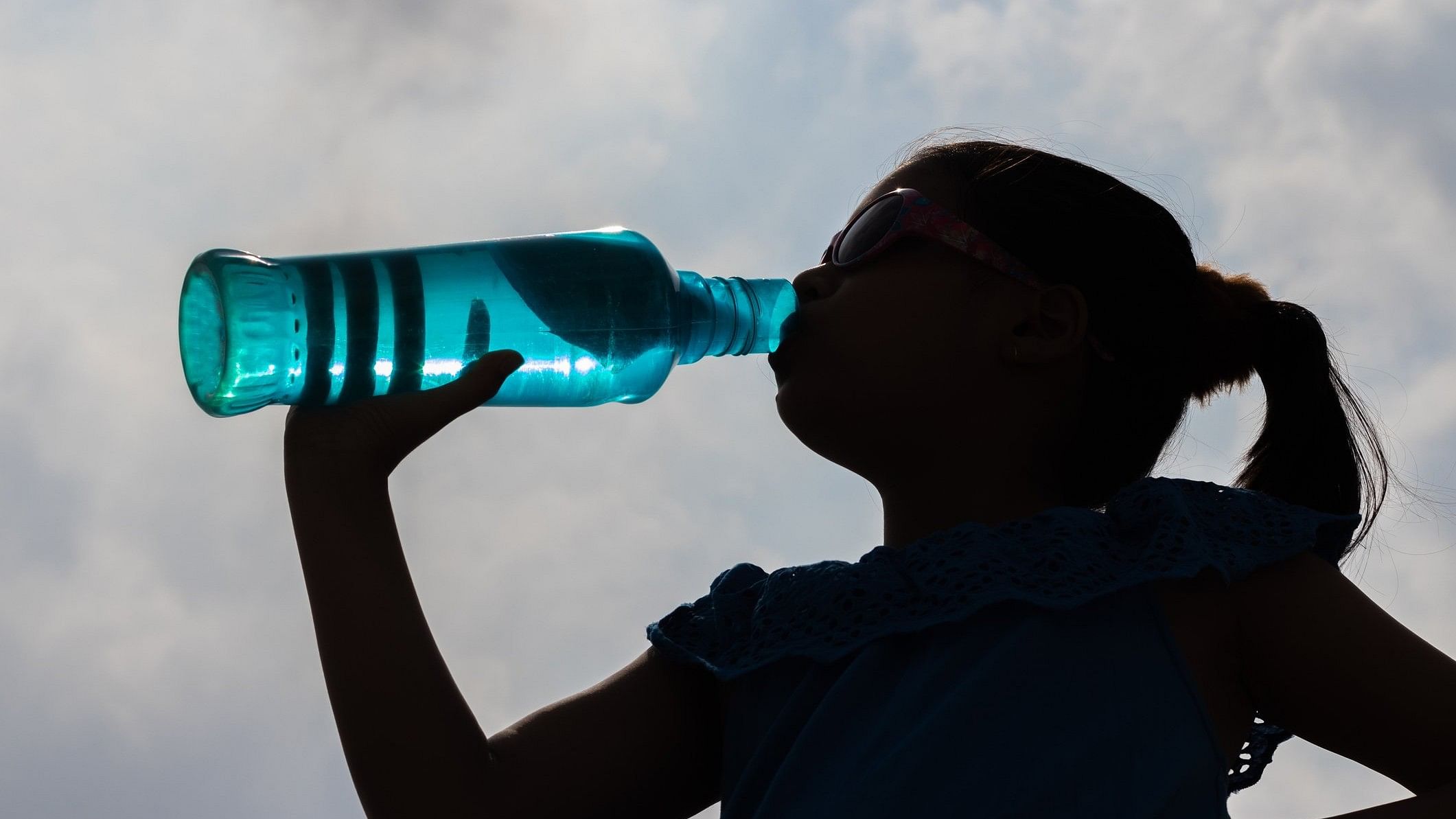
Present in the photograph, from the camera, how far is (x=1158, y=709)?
5.11 feet

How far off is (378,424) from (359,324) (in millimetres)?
120

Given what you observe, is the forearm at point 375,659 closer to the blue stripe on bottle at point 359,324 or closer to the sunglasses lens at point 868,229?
the blue stripe on bottle at point 359,324

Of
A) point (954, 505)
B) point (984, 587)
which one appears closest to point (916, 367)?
point (954, 505)

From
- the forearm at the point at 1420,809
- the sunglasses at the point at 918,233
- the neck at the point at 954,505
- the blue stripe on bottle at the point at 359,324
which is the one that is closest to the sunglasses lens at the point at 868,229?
the sunglasses at the point at 918,233

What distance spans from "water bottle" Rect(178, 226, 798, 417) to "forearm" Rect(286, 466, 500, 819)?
0.13m

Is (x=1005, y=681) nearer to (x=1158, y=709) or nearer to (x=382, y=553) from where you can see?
(x=1158, y=709)

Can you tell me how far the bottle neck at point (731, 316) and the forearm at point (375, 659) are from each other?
0.49 m

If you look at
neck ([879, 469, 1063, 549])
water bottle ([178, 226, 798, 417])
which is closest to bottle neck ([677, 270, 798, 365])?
water bottle ([178, 226, 798, 417])

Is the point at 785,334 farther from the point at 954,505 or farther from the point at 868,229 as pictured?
the point at 954,505

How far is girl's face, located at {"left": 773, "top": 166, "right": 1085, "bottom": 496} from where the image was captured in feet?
5.90

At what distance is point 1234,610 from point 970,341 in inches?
17.6

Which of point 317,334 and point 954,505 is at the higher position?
point 317,334

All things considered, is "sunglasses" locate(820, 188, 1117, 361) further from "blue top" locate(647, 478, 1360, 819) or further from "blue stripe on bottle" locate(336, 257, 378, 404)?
"blue stripe on bottle" locate(336, 257, 378, 404)

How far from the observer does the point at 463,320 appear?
Answer: 1711 mm
